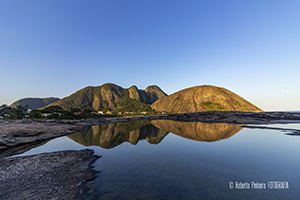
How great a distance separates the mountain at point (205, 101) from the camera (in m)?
138

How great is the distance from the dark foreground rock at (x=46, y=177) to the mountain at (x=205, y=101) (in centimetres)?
14359

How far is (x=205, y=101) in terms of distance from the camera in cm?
14700

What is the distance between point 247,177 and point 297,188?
269cm

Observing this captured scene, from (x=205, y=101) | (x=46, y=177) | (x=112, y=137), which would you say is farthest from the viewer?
(x=205, y=101)

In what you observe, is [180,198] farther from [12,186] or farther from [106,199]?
[12,186]

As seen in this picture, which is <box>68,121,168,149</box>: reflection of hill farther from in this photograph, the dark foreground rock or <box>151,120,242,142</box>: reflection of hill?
the dark foreground rock

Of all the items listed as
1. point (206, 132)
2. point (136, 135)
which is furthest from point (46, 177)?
point (206, 132)

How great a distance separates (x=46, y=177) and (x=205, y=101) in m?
158

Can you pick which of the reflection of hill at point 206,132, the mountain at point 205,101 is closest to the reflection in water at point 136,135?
the reflection of hill at point 206,132

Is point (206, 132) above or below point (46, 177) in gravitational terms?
above

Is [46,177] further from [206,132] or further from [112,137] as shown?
[206,132]

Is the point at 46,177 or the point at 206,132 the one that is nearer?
the point at 46,177

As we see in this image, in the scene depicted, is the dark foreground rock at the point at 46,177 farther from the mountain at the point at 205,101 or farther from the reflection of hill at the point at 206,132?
the mountain at the point at 205,101

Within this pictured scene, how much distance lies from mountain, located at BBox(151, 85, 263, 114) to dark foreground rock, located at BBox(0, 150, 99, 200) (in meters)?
144
